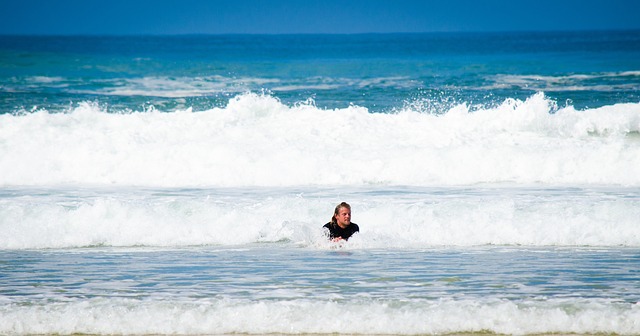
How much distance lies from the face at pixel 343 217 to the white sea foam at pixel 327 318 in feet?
10.7

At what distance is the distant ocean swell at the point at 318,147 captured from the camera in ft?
50.0

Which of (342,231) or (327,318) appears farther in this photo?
(342,231)

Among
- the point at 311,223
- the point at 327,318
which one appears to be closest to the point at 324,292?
the point at 327,318

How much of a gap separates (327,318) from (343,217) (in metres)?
3.60

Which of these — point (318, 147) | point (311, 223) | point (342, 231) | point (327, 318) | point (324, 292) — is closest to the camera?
point (327, 318)

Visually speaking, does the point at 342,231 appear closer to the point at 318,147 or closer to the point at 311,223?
the point at 311,223

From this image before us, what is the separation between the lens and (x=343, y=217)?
10000 millimetres

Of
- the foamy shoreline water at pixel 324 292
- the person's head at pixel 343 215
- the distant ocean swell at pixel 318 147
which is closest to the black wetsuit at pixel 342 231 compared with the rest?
the person's head at pixel 343 215

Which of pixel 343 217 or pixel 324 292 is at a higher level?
pixel 343 217

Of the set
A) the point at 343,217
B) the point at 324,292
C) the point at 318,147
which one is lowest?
the point at 324,292

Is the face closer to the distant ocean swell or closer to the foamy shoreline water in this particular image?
the foamy shoreline water

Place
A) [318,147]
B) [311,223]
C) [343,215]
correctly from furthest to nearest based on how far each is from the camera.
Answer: [318,147], [311,223], [343,215]

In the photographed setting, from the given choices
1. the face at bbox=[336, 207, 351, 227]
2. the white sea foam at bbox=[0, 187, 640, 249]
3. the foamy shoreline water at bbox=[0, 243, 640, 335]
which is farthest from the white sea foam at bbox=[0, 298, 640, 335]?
the white sea foam at bbox=[0, 187, 640, 249]

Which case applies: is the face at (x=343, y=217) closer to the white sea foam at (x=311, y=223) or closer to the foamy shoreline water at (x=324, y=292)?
the white sea foam at (x=311, y=223)
